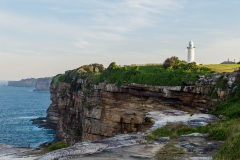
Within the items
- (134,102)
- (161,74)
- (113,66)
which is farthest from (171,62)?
(113,66)

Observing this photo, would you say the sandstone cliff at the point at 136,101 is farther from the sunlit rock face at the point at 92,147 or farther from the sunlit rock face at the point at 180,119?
the sunlit rock face at the point at 92,147

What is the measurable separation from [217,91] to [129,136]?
11.2 meters

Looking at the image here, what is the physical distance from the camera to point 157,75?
1171 inches

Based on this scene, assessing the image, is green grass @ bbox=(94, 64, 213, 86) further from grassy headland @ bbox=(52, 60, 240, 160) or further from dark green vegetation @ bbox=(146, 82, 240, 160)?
dark green vegetation @ bbox=(146, 82, 240, 160)

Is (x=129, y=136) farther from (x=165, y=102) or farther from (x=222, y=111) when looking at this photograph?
(x=165, y=102)

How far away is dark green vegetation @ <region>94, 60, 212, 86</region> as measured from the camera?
27.2 m

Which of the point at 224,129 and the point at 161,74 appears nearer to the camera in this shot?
the point at 224,129

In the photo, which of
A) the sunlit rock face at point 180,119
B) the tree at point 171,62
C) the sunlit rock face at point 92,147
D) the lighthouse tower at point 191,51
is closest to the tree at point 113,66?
the tree at point 171,62

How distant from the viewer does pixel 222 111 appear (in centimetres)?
2102

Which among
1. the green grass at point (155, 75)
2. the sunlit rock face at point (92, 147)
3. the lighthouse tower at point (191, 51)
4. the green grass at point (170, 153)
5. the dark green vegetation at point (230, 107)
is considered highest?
the lighthouse tower at point (191, 51)

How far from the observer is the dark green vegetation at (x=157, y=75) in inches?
1070

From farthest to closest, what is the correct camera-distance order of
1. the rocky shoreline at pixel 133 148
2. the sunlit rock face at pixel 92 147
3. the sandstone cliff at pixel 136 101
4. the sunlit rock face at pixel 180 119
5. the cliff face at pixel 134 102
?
the cliff face at pixel 134 102
the sandstone cliff at pixel 136 101
the sunlit rock face at pixel 180 119
the sunlit rock face at pixel 92 147
the rocky shoreline at pixel 133 148

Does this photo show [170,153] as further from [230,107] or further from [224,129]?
[230,107]

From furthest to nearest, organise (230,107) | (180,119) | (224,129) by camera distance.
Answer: (180,119) < (230,107) < (224,129)
